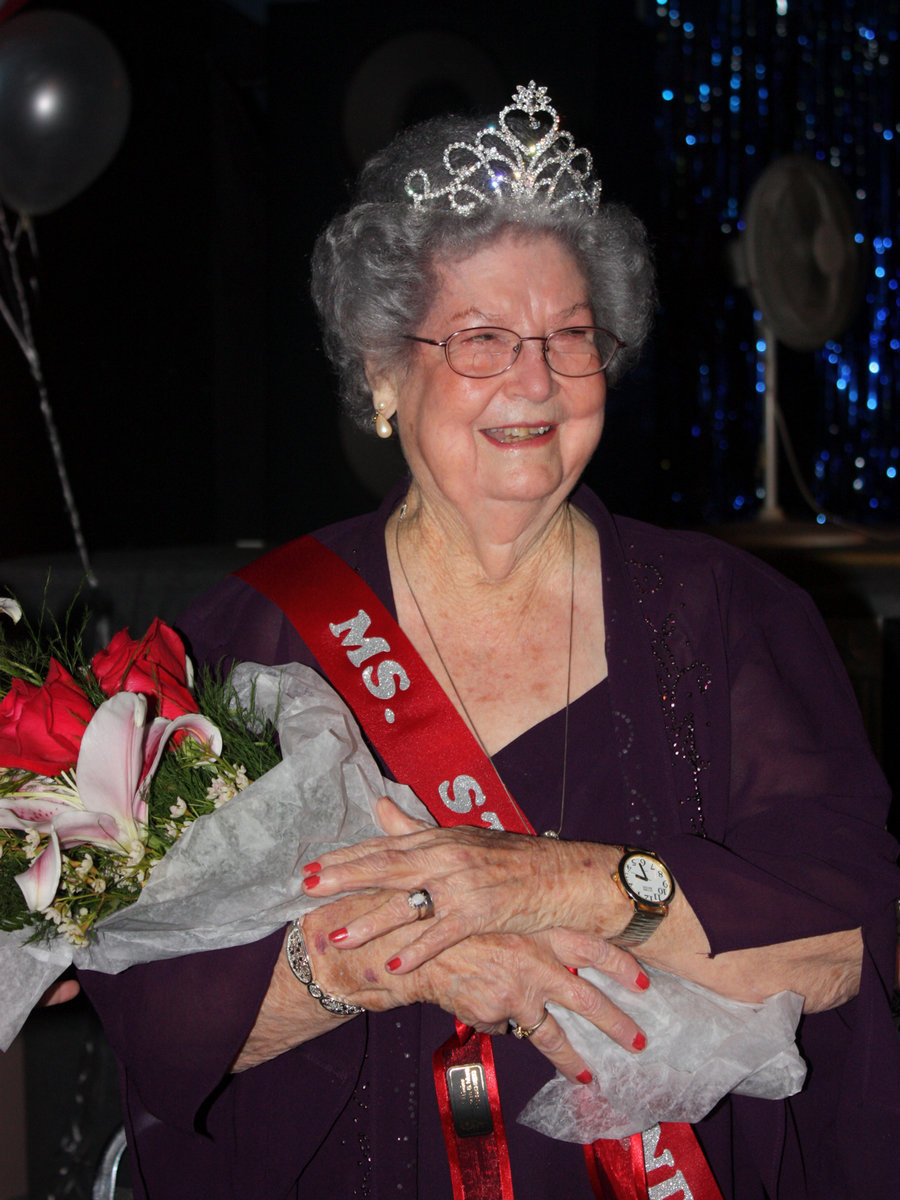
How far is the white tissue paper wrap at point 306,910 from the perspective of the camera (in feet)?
3.70

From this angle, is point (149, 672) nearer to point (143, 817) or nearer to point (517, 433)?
point (143, 817)

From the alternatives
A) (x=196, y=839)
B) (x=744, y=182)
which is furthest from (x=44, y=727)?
(x=744, y=182)

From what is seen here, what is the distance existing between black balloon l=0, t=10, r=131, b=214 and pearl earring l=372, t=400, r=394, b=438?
2.02m

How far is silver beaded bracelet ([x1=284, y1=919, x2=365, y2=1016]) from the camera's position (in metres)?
1.23

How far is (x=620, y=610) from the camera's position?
1.51m

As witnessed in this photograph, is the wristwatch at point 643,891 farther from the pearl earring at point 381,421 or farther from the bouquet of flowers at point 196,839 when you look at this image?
the pearl earring at point 381,421

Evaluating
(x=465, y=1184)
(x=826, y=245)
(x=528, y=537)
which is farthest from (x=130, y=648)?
(x=826, y=245)

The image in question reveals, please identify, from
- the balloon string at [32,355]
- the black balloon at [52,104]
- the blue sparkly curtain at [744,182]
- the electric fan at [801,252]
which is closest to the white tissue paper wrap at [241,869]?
the balloon string at [32,355]

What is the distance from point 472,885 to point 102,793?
391 mm

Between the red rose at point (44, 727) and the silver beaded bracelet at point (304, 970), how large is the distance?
1.03ft

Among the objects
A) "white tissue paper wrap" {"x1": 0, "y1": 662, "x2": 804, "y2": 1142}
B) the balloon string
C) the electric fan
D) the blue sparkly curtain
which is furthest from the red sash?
the blue sparkly curtain

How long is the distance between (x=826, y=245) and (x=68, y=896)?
401 cm

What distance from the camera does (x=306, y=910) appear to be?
1.21 m

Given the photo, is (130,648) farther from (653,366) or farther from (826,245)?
(653,366)
